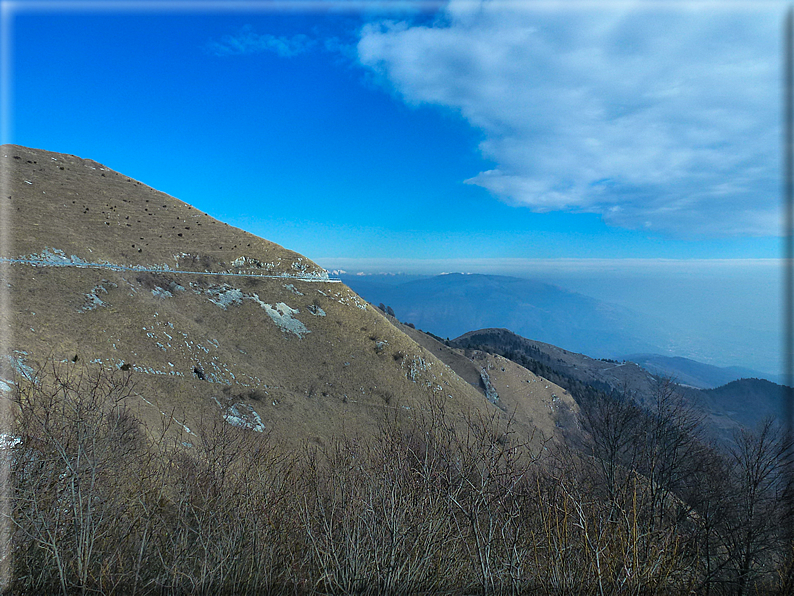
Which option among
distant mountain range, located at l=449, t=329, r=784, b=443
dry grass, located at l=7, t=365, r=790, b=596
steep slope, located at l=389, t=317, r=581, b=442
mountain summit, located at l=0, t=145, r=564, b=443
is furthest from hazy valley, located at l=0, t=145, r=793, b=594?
distant mountain range, located at l=449, t=329, r=784, b=443

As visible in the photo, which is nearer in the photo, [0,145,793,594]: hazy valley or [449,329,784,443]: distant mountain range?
[0,145,793,594]: hazy valley

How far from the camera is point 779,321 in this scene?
7.51 m

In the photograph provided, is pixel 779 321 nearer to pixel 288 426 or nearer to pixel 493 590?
pixel 493 590

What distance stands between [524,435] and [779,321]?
172ft

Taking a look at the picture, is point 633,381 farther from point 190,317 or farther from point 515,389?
point 190,317

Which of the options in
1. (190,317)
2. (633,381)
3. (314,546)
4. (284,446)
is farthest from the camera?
(633,381)

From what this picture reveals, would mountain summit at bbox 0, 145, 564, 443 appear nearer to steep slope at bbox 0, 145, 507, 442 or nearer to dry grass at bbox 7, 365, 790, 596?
steep slope at bbox 0, 145, 507, 442

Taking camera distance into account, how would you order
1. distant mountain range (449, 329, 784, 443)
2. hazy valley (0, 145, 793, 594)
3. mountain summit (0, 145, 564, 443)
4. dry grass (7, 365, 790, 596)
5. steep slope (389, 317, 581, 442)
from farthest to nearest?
1. distant mountain range (449, 329, 784, 443)
2. steep slope (389, 317, 581, 442)
3. mountain summit (0, 145, 564, 443)
4. hazy valley (0, 145, 793, 594)
5. dry grass (7, 365, 790, 596)

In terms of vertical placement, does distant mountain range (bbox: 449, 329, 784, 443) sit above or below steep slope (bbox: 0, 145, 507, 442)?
below

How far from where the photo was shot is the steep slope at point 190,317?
28906 mm

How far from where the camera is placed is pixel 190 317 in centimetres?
4238

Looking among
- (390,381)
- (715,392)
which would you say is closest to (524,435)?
(390,381)

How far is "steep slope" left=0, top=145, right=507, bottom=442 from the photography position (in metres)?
28.9

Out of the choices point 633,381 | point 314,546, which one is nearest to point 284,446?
point 314,546
